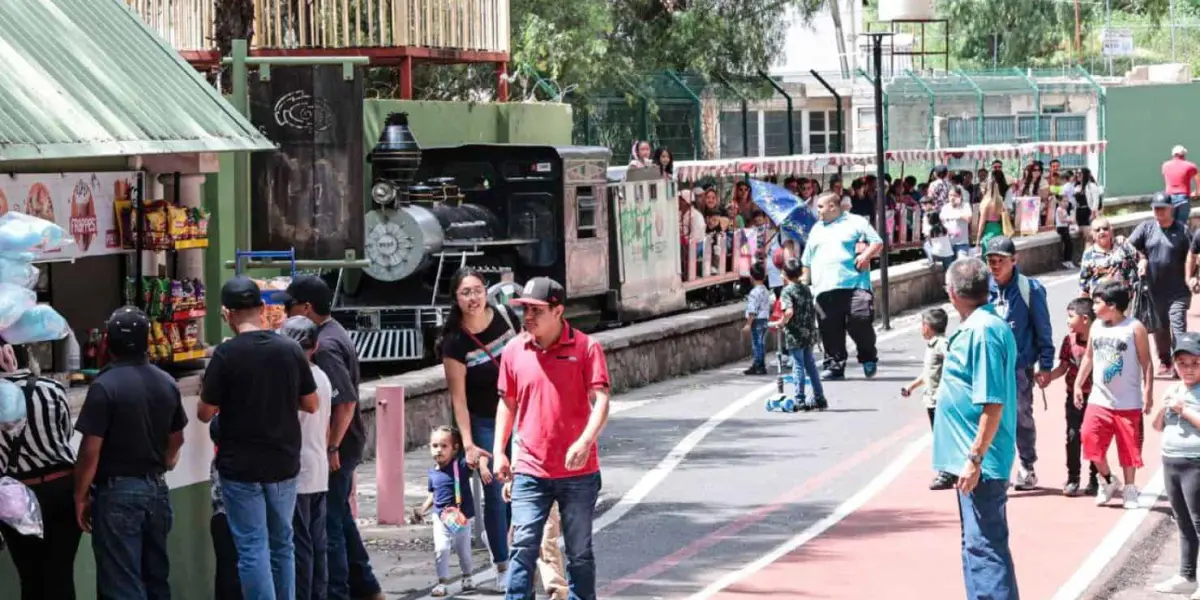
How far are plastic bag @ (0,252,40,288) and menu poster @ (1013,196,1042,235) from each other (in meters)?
27.5

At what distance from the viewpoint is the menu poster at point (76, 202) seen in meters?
9.30

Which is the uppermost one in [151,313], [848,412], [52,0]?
[52,0]

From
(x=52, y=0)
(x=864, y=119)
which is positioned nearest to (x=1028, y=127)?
(x=864, y=119)

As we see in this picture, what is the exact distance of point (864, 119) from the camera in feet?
162

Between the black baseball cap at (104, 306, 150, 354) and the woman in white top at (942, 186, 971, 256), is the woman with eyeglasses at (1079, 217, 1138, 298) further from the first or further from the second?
the woman in white top at (942, 186, 971, 256)

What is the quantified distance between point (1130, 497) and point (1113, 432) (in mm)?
525

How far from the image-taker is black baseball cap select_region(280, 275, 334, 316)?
10102 mm

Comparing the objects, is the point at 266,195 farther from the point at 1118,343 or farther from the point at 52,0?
the point at 1118,343

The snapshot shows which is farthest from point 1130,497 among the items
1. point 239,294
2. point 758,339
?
point 758,339

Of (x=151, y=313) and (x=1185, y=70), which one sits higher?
(x=1185, y=70)

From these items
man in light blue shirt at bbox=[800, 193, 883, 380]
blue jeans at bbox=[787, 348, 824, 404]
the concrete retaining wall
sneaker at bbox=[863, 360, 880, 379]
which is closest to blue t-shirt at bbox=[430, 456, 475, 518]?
the concrete retaining wall

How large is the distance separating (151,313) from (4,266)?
69.0 inches

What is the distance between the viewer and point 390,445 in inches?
486

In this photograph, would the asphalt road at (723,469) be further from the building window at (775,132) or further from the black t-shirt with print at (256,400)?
the building window at (775,132)
